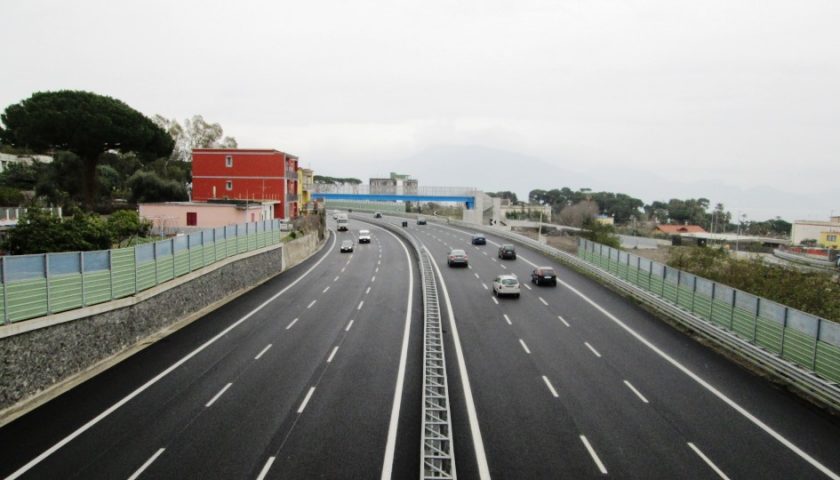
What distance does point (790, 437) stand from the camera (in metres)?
14.1

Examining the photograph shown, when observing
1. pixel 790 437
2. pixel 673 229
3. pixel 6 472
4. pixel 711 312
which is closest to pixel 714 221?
pixel 673 229

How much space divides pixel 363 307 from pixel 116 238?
763 inches

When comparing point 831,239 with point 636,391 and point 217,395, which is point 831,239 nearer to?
point 636,391

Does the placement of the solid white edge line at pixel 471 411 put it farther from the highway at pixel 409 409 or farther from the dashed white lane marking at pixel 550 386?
the dashed white lane marking at pixel 550 386

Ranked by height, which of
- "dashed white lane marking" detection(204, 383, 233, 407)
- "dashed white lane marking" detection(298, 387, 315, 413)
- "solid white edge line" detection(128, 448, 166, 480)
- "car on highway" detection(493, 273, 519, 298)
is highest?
"car on highway" detection(493, 273, 519, 298)

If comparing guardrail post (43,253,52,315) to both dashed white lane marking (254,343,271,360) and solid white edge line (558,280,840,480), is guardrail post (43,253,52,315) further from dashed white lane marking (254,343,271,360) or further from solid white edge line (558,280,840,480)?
solid white edge line (558,280,840,480)

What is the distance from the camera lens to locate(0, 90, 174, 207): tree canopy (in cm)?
5491

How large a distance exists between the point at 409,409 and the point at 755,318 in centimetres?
1431

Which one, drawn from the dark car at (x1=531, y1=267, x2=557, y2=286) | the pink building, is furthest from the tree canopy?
the dark car at (x1=531, y1=267, x2=557, y2=286)

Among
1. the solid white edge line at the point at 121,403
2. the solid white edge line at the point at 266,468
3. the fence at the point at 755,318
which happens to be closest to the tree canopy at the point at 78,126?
the solid white edge line at the point at 121,403

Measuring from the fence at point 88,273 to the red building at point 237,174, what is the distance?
1621 inches

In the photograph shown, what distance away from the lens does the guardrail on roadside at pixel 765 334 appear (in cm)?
1661

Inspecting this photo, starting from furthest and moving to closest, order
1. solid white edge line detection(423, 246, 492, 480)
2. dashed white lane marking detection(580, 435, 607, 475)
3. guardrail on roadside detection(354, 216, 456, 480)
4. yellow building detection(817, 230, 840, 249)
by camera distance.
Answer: yellow building detection(817, 230, 840, 249)
solid white edge line detection(423, 246, 492, 480)
dashed white lane marking detection(580, 435, 607, 475)
guardrail on roadside detection(354, 216, 456, 480)

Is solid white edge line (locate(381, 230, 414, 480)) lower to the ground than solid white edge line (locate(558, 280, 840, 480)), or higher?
lower
